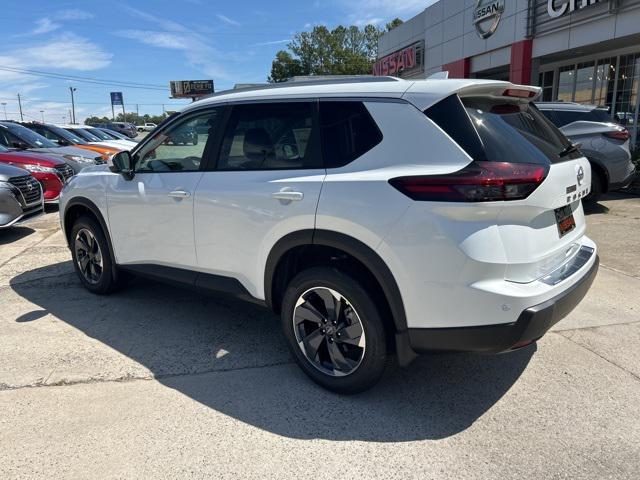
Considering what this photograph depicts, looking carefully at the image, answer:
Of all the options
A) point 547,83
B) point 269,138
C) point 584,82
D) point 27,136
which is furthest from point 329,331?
point 547,83

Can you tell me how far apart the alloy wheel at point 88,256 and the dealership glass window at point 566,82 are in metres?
18.6

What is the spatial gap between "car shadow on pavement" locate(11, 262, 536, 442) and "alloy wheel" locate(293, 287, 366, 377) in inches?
8.3

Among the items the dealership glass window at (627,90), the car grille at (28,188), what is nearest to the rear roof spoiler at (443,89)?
the car grille at (28,188)

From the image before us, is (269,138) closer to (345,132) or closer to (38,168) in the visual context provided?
(345,132)

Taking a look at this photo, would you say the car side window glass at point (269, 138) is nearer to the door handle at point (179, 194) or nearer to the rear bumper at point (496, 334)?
the door handle at point (179, 194)

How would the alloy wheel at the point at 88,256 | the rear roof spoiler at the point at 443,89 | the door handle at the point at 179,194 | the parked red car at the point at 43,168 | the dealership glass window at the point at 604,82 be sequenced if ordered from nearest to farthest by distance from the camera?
the rear roof spoiler at the point at 443,89 → the door handle at the point at 179,194 → the alloy wheel at the point at 88,256 → the parked red car at the point at 43,168 → the dealership glass window at the point at 604,82

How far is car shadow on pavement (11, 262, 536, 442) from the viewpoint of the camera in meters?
2.84

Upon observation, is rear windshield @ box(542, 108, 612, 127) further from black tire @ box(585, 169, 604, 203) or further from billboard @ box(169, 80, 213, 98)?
billboard @ box(169, 80, 213, 98)

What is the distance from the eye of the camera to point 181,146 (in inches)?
156

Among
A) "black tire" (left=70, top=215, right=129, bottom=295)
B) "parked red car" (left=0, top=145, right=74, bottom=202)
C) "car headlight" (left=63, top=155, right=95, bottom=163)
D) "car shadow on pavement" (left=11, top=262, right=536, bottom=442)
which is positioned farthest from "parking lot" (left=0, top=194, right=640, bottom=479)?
"car headlight" (left=63, top=155, right=95, bottom=163)

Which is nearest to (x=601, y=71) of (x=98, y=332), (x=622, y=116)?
(x=622, y=116)

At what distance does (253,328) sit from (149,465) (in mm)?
1710

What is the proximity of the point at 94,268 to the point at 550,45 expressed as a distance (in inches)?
661

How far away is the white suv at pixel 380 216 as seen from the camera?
2.46m
